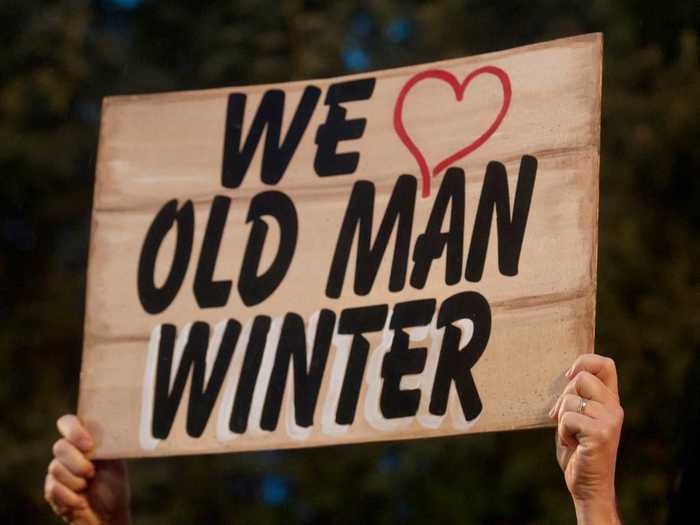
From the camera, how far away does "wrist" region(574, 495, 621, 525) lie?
1907 millimetres

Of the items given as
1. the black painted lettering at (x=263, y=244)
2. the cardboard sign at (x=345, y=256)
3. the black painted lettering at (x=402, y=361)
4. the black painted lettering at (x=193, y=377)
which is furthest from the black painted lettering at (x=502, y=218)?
the black painted lettering at (x=193, y=377)

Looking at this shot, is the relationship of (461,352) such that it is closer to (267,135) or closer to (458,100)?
(458,100)

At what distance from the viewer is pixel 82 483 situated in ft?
7.97

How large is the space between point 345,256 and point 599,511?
2.21ft

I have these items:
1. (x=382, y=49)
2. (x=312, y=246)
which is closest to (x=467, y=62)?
(x=312, y=246)

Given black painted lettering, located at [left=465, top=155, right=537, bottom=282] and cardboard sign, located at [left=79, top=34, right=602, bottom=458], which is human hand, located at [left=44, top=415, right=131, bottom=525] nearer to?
cardboard sign, located at [left=79, top=34, right=602, bottom=458]

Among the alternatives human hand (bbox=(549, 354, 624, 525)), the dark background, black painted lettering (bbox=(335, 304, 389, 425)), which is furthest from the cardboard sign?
the dark background

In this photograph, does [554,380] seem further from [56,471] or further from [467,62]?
[56,471]

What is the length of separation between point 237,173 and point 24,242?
3.01m

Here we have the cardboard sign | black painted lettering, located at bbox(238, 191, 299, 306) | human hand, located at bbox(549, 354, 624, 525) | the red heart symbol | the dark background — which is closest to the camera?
human hand, located at bbox(549, 354, 624, 525)

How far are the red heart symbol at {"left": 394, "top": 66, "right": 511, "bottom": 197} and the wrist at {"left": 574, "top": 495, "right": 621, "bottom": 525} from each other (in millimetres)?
643

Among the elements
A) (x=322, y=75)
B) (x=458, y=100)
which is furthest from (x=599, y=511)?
(x=322, y=75)

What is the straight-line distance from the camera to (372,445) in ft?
15.3

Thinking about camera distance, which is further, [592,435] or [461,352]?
[461,352]
